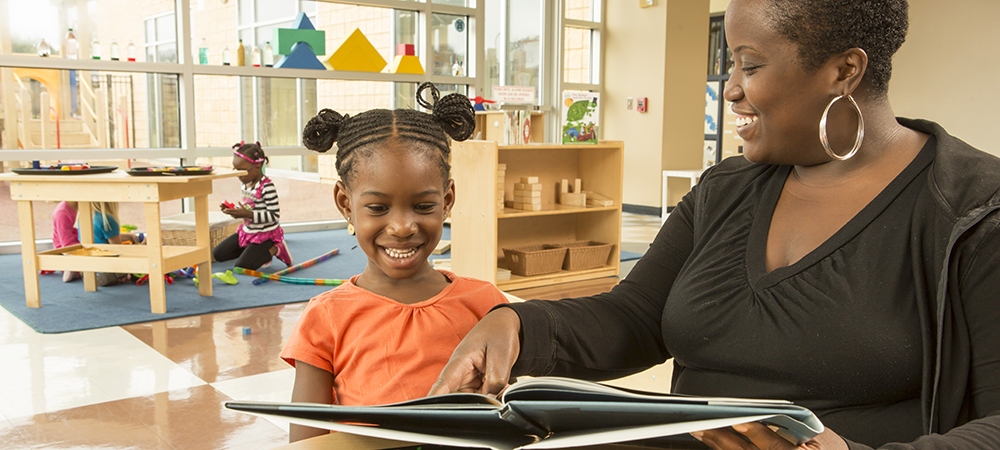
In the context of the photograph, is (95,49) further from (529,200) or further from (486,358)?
(486,358)

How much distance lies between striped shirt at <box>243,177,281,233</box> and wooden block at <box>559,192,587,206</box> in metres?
1.91

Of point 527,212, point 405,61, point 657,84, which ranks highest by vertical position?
point 405,61

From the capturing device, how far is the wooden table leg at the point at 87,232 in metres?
4.17

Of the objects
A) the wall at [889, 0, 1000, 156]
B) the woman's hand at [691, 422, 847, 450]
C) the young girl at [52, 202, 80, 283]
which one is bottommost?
the young girl at [52, 202, 80, 283]

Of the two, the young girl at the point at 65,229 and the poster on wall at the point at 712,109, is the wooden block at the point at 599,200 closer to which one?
the young girl at the point at 65,229

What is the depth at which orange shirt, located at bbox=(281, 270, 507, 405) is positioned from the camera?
1087mm

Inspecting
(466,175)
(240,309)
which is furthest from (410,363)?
(466,175)

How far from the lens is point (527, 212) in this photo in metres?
4.35

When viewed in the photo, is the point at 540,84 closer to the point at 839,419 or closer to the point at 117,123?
the point at 117,123

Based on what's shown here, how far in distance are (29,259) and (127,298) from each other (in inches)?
20.1

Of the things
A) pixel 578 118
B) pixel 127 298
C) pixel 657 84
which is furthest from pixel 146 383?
pixel 657 84

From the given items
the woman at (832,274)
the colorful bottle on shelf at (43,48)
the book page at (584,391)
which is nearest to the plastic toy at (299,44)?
the colorful bottle on shelf at (43,48)

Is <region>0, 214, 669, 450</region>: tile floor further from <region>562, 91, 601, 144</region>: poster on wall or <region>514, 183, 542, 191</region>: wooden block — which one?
<region>562, 91, 601, 144</region>: poster on wall

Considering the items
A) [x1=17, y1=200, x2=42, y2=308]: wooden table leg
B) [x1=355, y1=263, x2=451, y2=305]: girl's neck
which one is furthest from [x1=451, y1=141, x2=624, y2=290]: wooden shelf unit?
[x1=355, y1=263, x2=451, y2=305]: girl's neck
